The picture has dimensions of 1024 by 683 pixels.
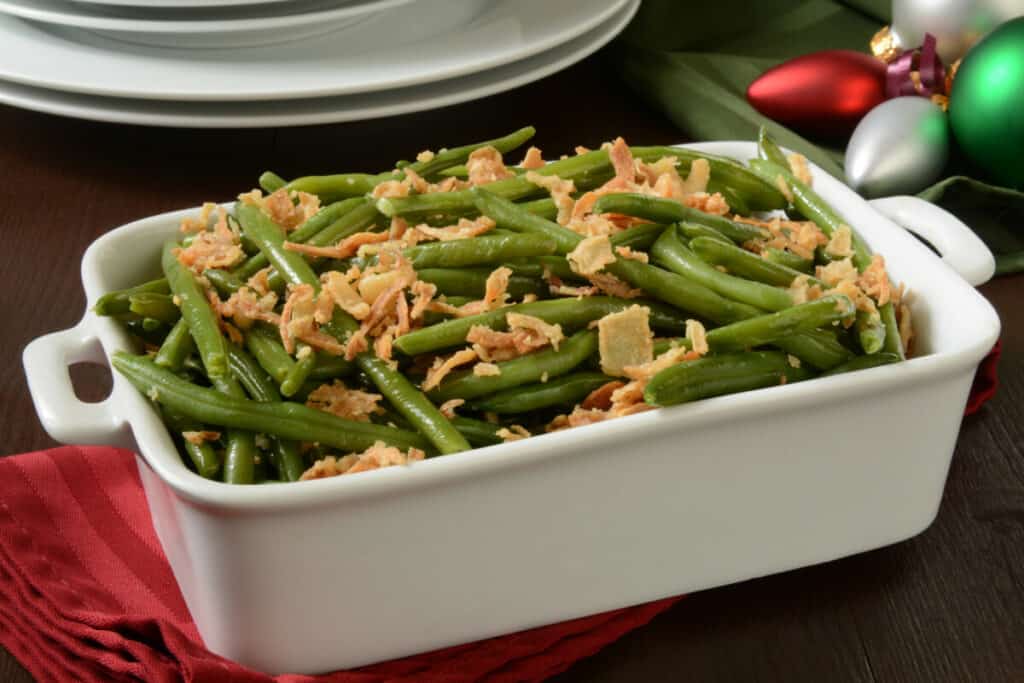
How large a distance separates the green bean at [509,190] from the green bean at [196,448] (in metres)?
0.25

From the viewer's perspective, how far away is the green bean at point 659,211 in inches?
41.2

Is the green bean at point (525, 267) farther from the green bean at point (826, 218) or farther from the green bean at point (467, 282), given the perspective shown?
the green bean at point (826, 218)

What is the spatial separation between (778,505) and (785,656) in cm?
11

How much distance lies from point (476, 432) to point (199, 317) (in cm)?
23

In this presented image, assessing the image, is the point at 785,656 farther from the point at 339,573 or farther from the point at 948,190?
the point at 948,190

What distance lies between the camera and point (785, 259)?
1071 mm

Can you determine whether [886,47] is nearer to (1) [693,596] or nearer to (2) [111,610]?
(1) [693,596]

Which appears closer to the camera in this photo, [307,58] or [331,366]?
[331,366]

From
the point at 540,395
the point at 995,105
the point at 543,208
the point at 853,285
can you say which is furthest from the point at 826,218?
the point at 995,105

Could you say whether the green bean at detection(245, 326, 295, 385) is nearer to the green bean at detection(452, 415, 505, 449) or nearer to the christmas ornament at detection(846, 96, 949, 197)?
the green bean at detection(452, 415, 505, 449)

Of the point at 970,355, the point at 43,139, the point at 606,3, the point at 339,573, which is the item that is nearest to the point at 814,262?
the point at 970,355

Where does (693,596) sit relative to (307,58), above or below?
below

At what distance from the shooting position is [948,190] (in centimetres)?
147

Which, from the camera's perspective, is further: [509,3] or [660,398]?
[509,3]
